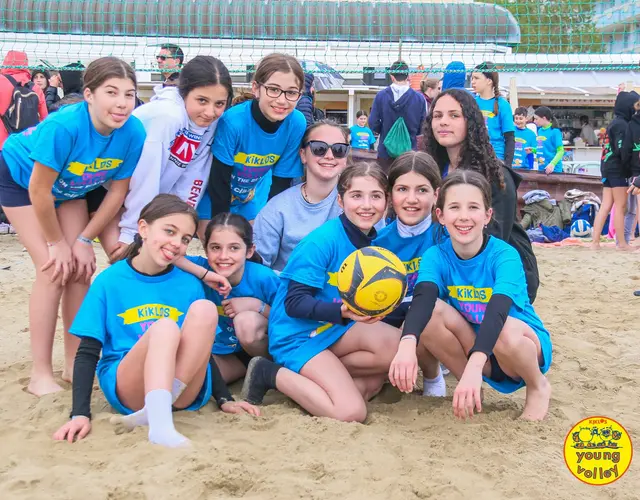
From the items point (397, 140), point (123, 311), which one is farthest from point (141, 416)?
point (397, 140)

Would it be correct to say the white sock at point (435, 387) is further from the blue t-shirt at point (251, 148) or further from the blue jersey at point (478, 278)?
the blue t-shirt at point (251, 148)

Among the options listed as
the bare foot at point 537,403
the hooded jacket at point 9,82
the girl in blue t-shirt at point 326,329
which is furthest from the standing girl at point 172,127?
the hooded jacket at point 9,82

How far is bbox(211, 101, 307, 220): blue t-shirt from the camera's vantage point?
3695 mm

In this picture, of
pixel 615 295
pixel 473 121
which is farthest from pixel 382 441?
pixel 615 295

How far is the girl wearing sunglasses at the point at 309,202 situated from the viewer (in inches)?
144

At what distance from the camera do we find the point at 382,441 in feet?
8.74


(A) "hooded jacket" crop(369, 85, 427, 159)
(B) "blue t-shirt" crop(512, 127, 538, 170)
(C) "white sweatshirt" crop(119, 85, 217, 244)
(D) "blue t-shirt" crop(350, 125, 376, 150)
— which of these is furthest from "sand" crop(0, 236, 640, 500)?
(D) "blue t-shirt" crop(350, 125, 376, 150)

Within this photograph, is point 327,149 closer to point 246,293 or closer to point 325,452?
point 246,293

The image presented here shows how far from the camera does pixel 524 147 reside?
10.8m

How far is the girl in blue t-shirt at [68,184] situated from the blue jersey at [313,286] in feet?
3.21

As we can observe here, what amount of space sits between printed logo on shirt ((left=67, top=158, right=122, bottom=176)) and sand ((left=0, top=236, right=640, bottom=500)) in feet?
3.42

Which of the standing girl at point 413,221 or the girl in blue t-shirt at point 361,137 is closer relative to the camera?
the standing girl at point 413,221

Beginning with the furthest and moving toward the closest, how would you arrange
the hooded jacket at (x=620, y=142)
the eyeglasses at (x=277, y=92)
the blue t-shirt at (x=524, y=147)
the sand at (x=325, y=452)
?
the blue t-shirt at (x=524, y=147) → the hooded jacket at (x=620, y=142) → the eyeglasses at (x=277, y=92) → the sand at (x=325, y=452)

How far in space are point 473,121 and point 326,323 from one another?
4.24ft
